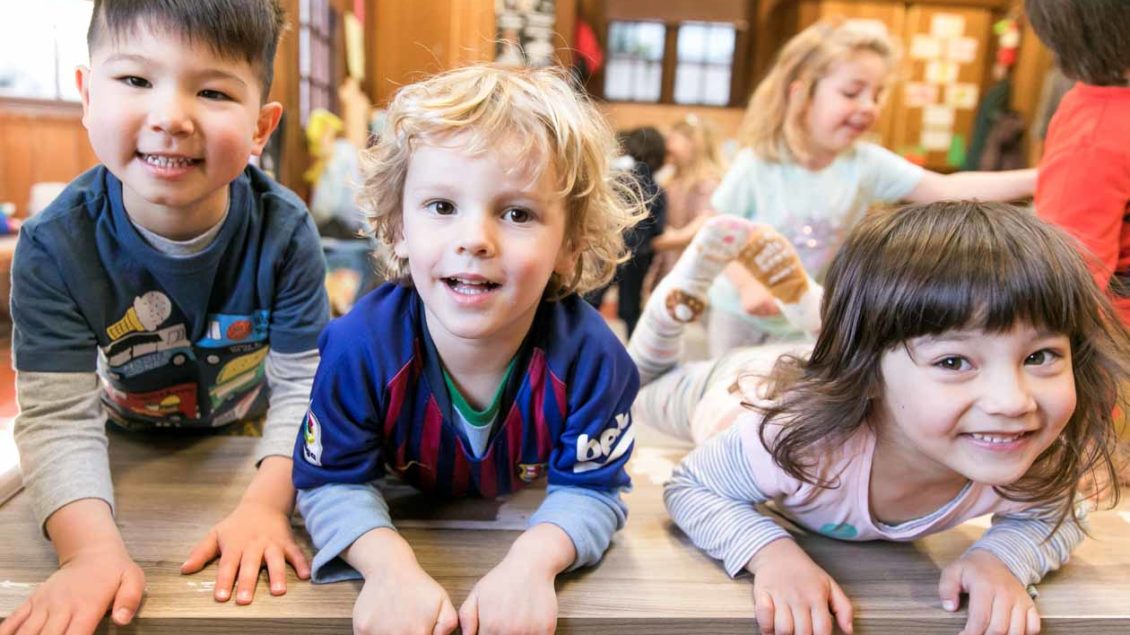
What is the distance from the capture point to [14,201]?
149 cm

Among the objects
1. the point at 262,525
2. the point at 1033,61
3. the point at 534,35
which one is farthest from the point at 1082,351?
the point at 1033,61

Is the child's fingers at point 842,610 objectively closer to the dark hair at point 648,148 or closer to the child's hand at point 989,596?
the child's hand at point 989,596

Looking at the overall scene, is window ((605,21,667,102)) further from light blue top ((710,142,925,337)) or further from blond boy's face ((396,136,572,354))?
blond boy's face ((396,136,572,354))

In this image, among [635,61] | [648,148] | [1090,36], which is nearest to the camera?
[1090,36]

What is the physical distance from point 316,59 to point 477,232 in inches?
99.6

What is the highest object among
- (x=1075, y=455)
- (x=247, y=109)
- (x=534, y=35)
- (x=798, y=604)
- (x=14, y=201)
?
(x=534, y=35)

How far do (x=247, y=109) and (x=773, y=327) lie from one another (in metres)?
1.02

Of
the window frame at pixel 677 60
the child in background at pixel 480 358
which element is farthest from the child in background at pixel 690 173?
the window frame at pixel 677 60

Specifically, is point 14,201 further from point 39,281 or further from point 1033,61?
point 1033,61

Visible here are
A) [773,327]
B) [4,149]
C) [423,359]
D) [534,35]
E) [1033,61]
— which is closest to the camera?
[423,359]

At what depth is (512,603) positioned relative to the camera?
73cm

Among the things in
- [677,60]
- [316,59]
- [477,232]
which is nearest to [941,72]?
[677,60]

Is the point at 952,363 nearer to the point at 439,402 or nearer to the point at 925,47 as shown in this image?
the point at 439,402

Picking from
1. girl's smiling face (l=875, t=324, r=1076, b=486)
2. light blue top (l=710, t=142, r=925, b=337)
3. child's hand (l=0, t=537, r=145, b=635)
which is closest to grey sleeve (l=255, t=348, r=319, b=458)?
child's hand (l=0, t=537, r=145, b=635)
